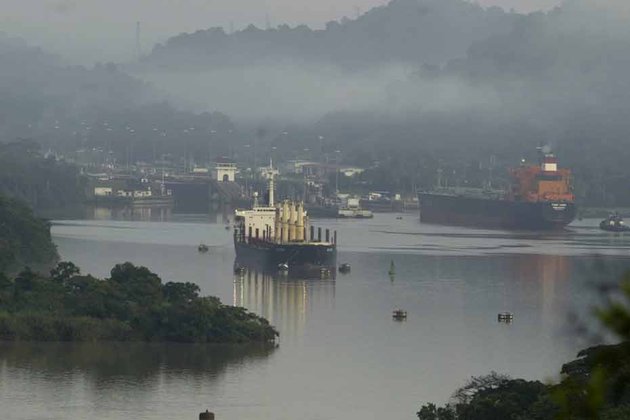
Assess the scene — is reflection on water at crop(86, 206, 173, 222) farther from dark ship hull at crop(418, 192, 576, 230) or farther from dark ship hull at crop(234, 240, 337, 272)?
dark ship hull at crop(234, 240, 337, 272)

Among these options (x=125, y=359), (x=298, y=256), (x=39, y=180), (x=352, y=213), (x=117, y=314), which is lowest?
(x=125, y=359)

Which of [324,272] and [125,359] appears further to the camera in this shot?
[324,272]

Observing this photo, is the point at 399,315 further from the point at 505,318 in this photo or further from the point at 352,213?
the point at 352,213

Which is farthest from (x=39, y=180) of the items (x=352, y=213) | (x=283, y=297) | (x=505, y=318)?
(x=505, y=318)

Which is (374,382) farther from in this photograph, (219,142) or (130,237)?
(219,142)

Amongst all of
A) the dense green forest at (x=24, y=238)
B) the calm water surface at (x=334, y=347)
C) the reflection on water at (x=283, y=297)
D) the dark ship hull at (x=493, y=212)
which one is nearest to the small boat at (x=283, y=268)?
the reflection on water at (x=283, y=297)

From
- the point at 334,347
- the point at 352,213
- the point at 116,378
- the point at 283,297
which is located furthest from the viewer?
the point at 352,213

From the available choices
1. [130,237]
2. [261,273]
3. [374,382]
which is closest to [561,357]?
[374,382]
